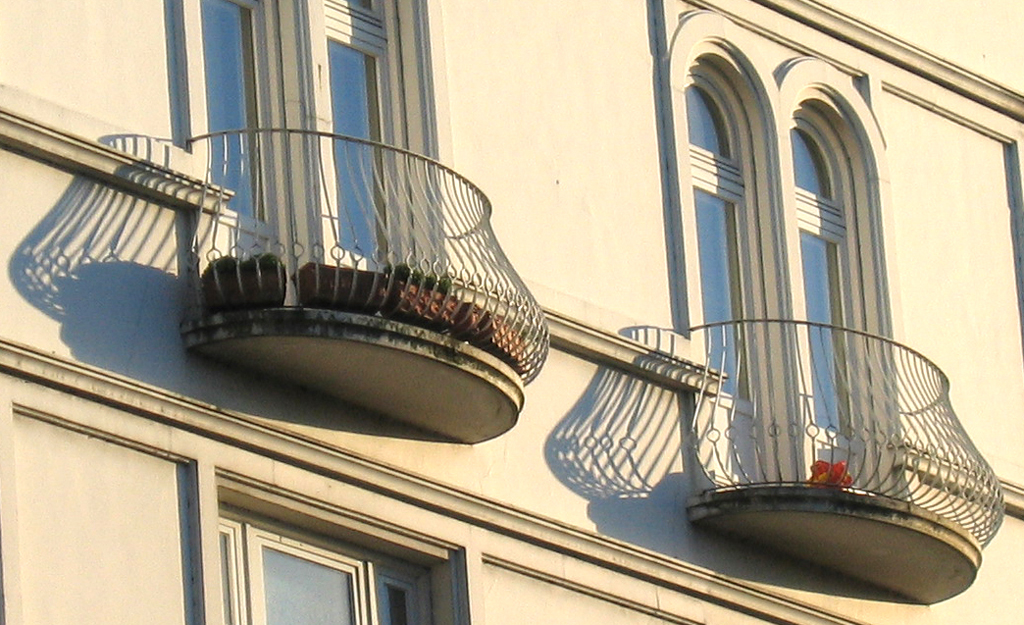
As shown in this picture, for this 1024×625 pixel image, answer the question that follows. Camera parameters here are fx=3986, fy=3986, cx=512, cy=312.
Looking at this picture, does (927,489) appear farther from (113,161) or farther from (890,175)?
(113,161)

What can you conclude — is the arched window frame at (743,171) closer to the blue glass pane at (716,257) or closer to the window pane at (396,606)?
the blue glass pane at (716,257)

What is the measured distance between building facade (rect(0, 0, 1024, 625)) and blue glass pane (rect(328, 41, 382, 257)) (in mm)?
23

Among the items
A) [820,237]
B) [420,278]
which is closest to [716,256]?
[820,237]

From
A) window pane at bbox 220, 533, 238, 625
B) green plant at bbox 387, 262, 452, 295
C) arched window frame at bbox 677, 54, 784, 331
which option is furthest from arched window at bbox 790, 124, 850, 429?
window pane at bbox 220, 533, 238, 625

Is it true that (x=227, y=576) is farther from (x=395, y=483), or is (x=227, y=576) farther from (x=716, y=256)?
(x=716, y=256)

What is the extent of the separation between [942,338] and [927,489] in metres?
1.69

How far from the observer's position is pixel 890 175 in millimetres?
25547

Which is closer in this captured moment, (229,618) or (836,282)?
(229,618)

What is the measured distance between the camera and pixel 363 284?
67.3 feet

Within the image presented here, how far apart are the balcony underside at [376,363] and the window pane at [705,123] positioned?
12.5 feet

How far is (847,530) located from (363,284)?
4.00 metres

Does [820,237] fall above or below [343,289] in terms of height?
above

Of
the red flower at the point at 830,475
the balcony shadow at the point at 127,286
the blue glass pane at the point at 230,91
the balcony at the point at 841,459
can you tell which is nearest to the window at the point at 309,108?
the blue glass pane at the point at 230,91

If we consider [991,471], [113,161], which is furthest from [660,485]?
[113,161]
